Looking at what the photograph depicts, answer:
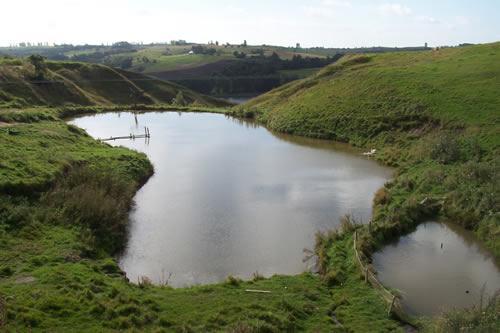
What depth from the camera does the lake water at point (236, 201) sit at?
2352 centimetres

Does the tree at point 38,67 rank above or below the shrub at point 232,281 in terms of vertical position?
above

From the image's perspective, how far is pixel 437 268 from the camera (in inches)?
904

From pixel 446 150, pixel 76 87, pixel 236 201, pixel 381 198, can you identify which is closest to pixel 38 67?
pixel 76 87

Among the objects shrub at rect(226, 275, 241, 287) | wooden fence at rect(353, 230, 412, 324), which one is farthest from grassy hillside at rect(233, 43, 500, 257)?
shrub at rect(226, 275, 241, 287)

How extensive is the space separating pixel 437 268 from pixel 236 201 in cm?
1340

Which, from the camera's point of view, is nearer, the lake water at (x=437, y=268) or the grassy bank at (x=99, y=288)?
the grassy bank at (x=99, y=288)

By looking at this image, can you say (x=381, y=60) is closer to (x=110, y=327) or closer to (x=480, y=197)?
(x=480, y=197)

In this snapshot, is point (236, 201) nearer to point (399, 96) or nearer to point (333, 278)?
point (333, 278)

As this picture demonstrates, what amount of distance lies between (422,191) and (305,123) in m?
27.0

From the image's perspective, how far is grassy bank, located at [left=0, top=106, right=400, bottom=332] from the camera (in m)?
16.7

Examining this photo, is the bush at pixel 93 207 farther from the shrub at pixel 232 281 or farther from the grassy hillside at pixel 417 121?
the grassy hillside at pixel 417 121

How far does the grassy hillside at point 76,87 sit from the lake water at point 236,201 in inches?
880

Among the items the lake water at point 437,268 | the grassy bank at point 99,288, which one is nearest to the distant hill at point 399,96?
the lake water at point 437,268

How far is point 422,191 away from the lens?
31672 mm
